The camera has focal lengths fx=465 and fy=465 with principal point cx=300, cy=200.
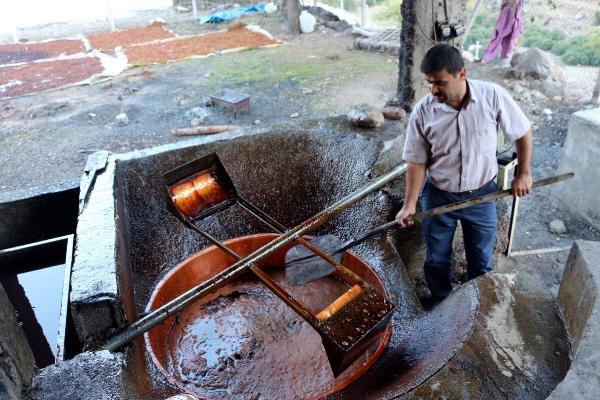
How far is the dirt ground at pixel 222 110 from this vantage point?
5.66m

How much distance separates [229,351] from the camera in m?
3.45

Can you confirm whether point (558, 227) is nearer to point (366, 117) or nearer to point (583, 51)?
point (366, 117)

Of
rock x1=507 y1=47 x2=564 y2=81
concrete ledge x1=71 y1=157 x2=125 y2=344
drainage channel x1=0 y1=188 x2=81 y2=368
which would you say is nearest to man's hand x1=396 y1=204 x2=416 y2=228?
concrete ledge x1=71 y1=157 x2=125 y2=344

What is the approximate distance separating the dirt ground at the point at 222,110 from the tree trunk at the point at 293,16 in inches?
66.1

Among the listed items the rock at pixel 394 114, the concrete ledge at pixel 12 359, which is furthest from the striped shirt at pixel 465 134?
the concrete ledge at pixel 12 359

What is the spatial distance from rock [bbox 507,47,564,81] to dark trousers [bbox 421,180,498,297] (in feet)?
21.4

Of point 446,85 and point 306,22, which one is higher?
point 446,85

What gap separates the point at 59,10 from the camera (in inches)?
752

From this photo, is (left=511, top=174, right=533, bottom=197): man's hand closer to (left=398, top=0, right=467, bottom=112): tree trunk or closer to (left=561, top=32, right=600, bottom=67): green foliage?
(left=398, top=0, right=467, bottom=112): tree trunk

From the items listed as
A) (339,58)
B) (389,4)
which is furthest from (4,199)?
(389,4)

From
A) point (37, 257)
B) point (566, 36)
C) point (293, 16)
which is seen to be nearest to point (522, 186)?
point (37, 257)

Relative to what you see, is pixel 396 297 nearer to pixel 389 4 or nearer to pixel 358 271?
pixel 358 271

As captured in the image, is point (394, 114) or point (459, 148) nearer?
point (459, 148)

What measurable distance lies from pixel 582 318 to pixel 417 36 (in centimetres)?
393
